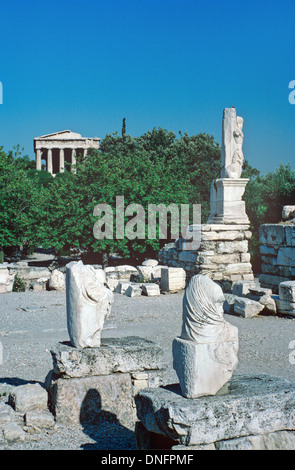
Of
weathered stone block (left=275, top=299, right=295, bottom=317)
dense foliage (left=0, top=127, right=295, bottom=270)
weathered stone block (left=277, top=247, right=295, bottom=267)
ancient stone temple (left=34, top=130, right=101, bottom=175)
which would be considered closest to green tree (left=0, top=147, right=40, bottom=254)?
dense foliage (left=0, top=127, right=295, bottom=270)

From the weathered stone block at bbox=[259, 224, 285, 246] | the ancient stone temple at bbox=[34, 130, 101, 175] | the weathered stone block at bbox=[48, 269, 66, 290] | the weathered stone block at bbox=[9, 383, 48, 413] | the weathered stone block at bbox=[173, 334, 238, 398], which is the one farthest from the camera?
the ancient stone temple at bbox=[34, 130, 101, 175]

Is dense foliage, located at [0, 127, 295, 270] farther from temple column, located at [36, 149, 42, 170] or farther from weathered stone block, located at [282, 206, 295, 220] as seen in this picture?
temple column, located at [36, 149, 42, 170]

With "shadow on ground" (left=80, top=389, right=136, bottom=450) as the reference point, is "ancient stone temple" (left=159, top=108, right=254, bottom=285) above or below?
above

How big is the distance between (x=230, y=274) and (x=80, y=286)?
8163 millimetres

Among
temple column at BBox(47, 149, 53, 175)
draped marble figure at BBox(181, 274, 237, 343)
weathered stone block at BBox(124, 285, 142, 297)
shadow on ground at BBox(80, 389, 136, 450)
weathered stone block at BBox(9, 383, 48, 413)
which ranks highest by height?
temple column at BBox(47, 149, 53, 175)

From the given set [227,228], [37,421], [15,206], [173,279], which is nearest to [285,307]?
[227,228]

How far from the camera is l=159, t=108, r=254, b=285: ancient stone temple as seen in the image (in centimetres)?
1270

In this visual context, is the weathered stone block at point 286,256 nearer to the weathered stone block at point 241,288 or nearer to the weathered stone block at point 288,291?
the weathered stone block at point 241,288

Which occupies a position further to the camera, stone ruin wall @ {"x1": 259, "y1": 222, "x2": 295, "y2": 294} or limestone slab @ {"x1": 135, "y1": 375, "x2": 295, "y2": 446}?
stone ruin wall @ {"x1": 259, "y1": 222, "x2": 295, "y2": 294}

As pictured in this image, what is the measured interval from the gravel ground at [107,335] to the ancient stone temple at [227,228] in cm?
124

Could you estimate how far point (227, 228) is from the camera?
1282 centimetres

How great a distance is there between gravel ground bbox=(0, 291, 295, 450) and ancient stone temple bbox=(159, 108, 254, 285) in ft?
4.08

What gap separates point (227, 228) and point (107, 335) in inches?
211

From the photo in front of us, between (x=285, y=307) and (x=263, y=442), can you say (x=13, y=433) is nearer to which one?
(x=263, y=442)
